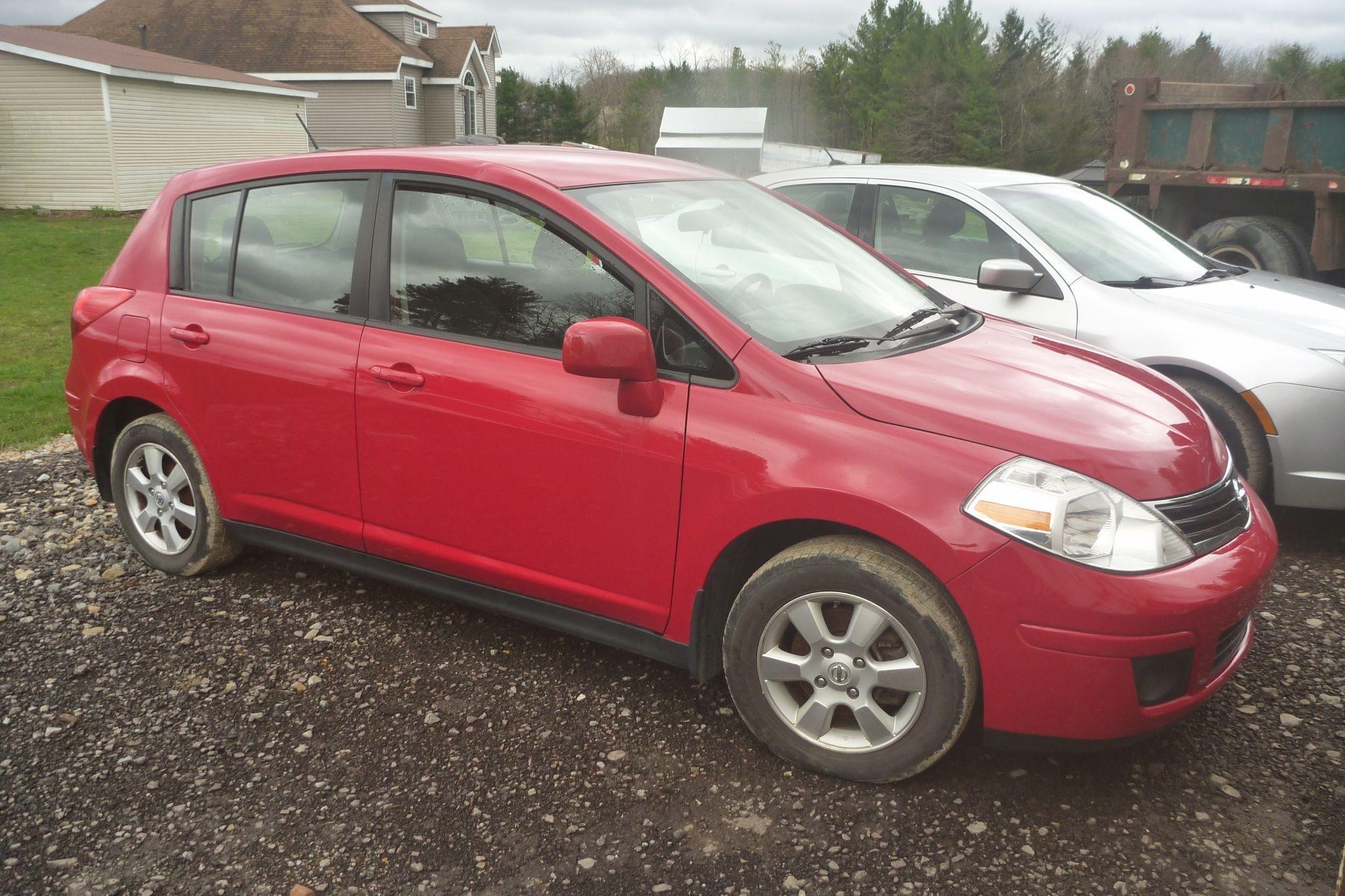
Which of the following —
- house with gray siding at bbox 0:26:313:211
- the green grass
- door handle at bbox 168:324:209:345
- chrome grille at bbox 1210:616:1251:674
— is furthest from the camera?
house with gray siding at bbox 0:26:313:211

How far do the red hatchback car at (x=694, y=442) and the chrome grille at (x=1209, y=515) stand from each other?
0.01 metres

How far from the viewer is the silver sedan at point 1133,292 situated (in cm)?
462

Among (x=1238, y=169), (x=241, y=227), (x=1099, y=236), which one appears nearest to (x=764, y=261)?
(x=241, y=227)

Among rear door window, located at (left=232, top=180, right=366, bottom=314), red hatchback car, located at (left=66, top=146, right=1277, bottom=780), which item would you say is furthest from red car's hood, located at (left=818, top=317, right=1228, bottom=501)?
rear door window, located at (left=232, top=180, right=366, bottom=314)

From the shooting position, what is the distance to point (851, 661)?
287cm

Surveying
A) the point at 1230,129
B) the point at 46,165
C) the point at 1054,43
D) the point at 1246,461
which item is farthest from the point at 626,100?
the point at 1246,461

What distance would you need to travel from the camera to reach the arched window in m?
48.4

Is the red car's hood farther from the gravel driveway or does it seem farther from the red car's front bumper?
the gravel driveway

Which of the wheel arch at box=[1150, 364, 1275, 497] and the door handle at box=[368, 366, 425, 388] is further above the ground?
the door handle at box=[368, 366, 425, 388]

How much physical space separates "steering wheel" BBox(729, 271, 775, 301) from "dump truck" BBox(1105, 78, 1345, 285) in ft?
26.1

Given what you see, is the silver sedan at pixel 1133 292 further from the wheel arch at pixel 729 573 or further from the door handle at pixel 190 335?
the door handle at pixel 190 335

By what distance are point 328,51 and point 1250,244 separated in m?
41.2

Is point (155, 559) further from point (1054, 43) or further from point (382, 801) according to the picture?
point (1054, 43)

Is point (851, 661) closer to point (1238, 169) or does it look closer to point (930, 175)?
point (930, 175)
